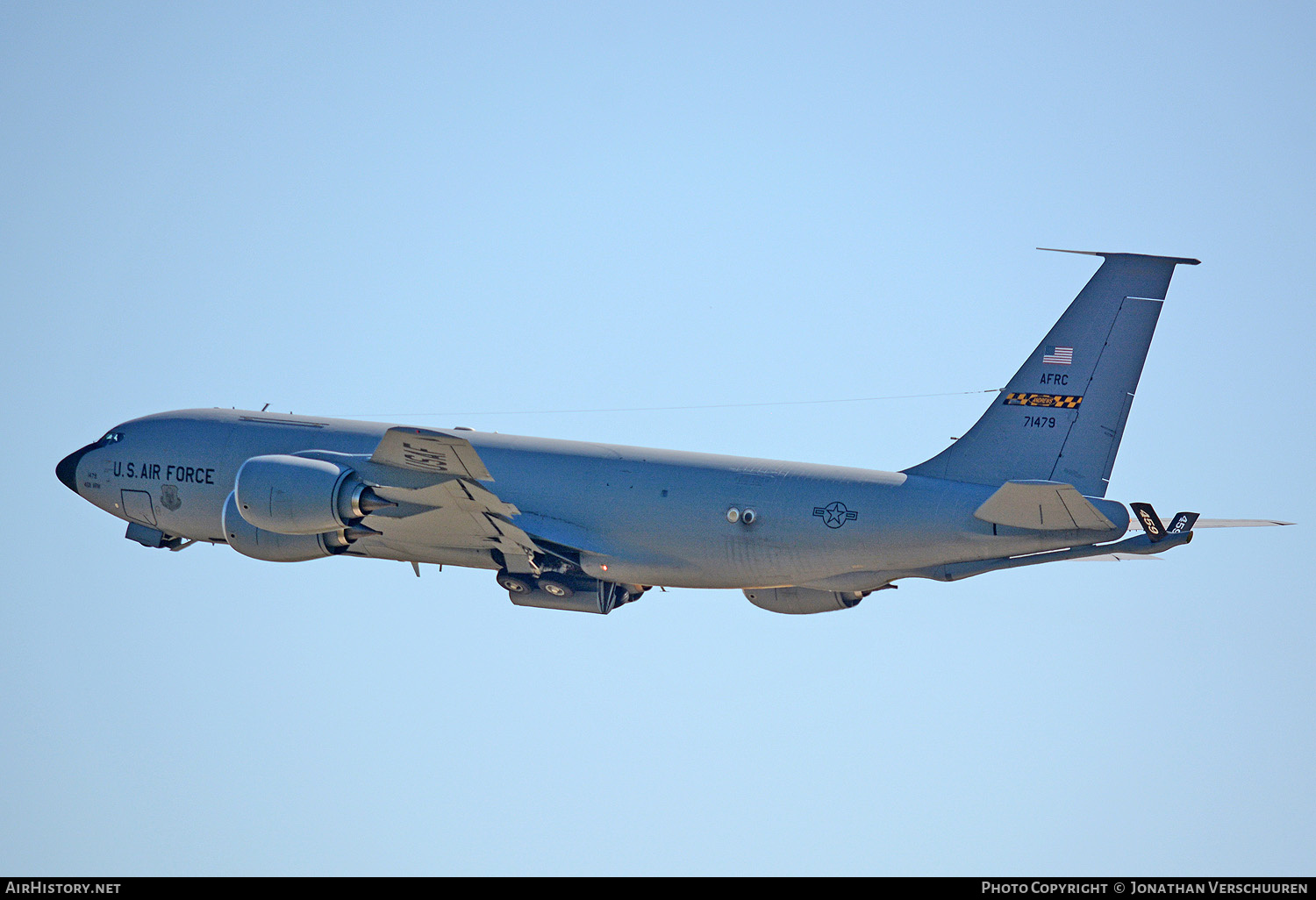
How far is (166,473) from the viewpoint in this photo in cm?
3678

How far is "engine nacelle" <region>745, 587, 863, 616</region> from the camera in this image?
35.4 meters

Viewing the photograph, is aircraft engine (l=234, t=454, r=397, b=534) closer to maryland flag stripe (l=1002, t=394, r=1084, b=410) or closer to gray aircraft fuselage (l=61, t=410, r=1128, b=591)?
gray aircraft fuselage (l=61, t=410, r=1128, b=591)

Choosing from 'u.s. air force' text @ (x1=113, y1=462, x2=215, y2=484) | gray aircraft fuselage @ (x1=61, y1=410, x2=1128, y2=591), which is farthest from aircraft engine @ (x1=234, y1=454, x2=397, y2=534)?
'u.s. air force' text @ (x1=113, y1=462, x2=215, y2=484)

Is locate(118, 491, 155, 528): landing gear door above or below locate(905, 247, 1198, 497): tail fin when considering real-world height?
below

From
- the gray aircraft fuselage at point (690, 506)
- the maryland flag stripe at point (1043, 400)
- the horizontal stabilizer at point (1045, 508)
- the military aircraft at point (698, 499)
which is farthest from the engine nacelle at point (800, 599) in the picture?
the horizontal stabilizer at point (1045, 508)

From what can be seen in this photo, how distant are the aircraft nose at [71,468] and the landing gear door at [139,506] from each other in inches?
65.1

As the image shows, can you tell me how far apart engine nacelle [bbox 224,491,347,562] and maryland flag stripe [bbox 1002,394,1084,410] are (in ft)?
45.5

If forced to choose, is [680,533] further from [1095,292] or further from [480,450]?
[1095,292]

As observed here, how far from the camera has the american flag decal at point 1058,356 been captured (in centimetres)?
3030

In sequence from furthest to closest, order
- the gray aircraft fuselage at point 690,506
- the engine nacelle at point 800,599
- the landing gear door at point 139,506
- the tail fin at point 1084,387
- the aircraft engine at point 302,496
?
the landing gear door at point 139,506, the engine nacelle at point 800,599, the aircraft engine at point 302,496, the gray aircraft fuselage at point 690,506, the tail fin at point 1084,387

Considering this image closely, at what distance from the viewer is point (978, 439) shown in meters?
31.0

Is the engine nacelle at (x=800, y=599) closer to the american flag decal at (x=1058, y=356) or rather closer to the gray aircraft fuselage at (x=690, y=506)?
the gray aircraft fuselage at (x=690, y=506)
